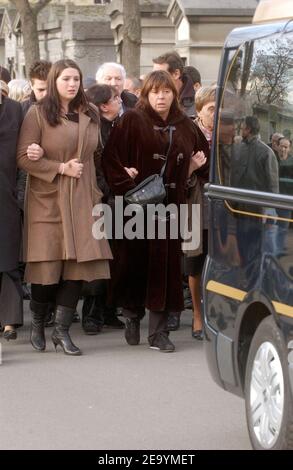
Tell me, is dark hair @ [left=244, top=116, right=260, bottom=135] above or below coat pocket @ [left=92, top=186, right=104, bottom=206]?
above

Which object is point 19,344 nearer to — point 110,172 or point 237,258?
point 110,172

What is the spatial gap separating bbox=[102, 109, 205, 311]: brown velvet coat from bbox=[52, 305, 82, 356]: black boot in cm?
57

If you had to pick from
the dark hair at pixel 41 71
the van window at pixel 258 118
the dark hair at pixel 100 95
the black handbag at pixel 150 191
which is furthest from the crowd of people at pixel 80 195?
the van window at pixel 258 118

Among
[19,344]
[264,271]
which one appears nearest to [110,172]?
[19,344]

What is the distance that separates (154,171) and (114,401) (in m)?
2.25

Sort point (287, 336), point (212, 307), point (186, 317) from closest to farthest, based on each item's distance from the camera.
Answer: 1. point (287, 336)
2. point (212, 307)
3. point (186, 317)

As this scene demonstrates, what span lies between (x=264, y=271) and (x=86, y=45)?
29.9 meters

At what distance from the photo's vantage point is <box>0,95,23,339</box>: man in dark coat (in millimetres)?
10375

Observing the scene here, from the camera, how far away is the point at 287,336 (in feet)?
21.7

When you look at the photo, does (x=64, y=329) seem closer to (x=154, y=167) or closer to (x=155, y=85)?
(x=154, y=167)

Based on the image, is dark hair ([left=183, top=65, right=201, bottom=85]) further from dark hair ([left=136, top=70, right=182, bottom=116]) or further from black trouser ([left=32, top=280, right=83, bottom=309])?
black trouser ([left=32, top=280, right=83, bottom=309])

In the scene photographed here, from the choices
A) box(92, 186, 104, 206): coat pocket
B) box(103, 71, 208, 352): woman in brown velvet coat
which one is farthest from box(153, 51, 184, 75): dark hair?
box(92, 186, 104, 206): coat pocket

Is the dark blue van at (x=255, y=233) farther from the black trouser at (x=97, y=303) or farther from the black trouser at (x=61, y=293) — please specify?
the black trouser at (x=97, y=303)

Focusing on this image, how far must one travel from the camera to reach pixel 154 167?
34.4ft
